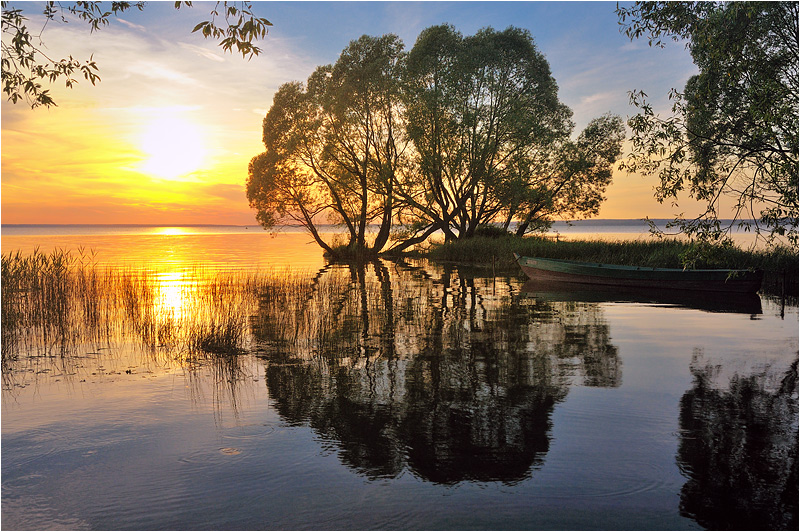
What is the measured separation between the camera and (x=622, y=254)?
33.1m

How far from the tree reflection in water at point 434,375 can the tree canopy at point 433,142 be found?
897 inches

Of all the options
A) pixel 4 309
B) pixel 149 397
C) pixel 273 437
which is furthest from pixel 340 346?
pixel 4 309

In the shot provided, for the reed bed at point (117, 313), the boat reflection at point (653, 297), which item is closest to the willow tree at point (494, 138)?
the boat reflection at point (653, 297)

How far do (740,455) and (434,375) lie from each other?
5.16 metres

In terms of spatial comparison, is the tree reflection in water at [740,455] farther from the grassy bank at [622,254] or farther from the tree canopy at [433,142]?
the tree canopy at [433,142]

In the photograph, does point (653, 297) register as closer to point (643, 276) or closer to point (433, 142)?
point (643, 276)

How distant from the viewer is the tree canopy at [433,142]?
138ft

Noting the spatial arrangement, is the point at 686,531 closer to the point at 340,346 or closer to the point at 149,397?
the point at 149,397

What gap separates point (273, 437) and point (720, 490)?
16.9ft

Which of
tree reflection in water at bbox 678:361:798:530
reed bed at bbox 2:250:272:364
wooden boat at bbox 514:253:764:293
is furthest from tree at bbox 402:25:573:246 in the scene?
tree reflection in water at bbox 678:361:798:530

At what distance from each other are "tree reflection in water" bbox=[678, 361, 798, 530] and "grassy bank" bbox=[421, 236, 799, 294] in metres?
14.4

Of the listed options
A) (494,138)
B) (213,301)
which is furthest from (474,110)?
(213,301)

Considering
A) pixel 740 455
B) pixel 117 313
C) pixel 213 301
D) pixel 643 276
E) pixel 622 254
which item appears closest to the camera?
pixel 740 455

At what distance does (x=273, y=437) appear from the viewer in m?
7.84
